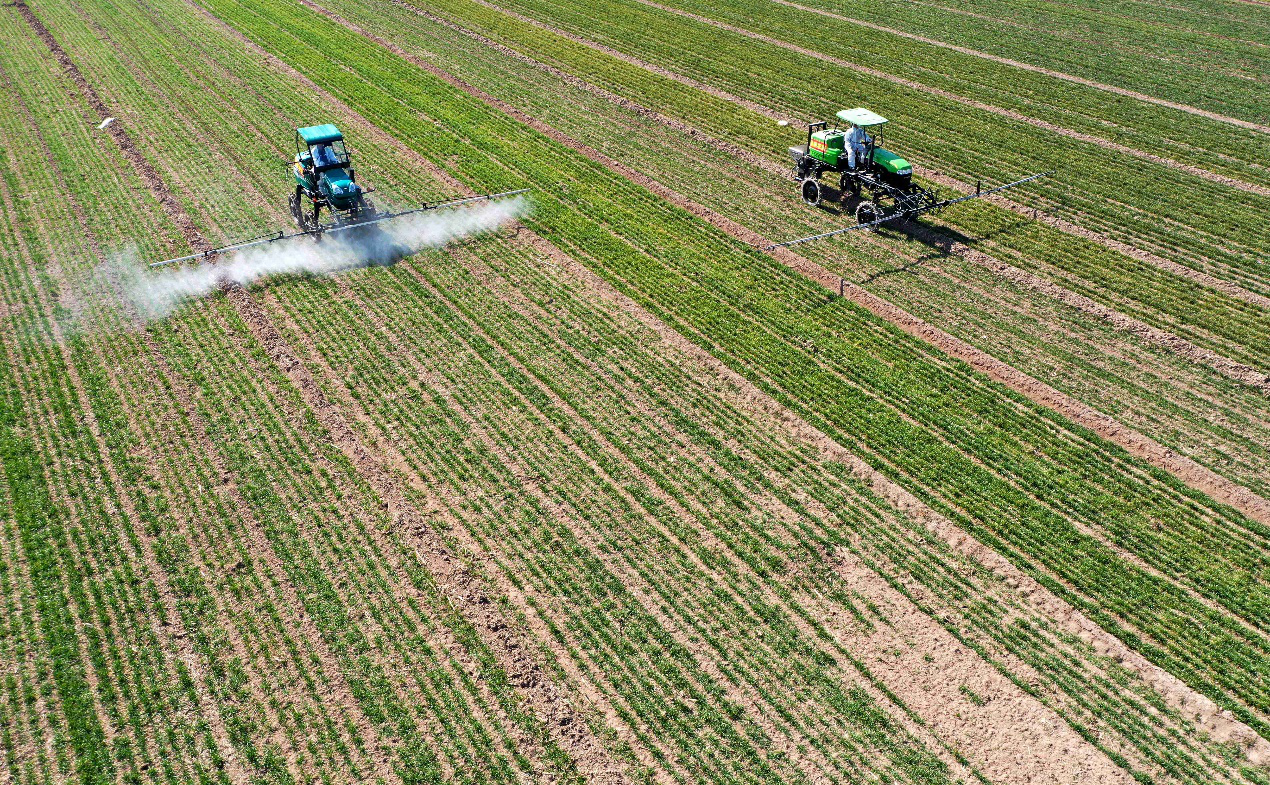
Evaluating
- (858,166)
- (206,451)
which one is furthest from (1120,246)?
(206,451)

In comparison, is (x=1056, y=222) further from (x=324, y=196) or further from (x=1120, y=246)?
(x=324, y=196)

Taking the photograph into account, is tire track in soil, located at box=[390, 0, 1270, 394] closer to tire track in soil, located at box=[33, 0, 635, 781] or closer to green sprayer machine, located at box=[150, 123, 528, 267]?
green sprayer machine, located at box=[150, 123, 528, 267]

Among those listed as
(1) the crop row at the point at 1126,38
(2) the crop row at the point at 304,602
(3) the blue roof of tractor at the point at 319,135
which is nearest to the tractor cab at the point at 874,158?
(3) the blue roof of tractor at the point at 319,135

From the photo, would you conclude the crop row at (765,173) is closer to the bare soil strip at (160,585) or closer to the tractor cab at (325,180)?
the tractor cab at (325,180)

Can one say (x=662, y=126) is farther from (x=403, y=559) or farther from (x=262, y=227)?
(x=403, y=559)

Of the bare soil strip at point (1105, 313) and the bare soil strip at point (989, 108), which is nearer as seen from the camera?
the bare soil strip at point (1105, 313)

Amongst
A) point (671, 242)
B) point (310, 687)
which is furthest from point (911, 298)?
point (310, 687)

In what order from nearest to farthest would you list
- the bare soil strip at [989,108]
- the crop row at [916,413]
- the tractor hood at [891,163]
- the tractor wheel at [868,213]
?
the crop row at [916,413]
the tractor hood at [891,163]
the tractor wheel at [868,213]
the bare soil strip at [989,108]
